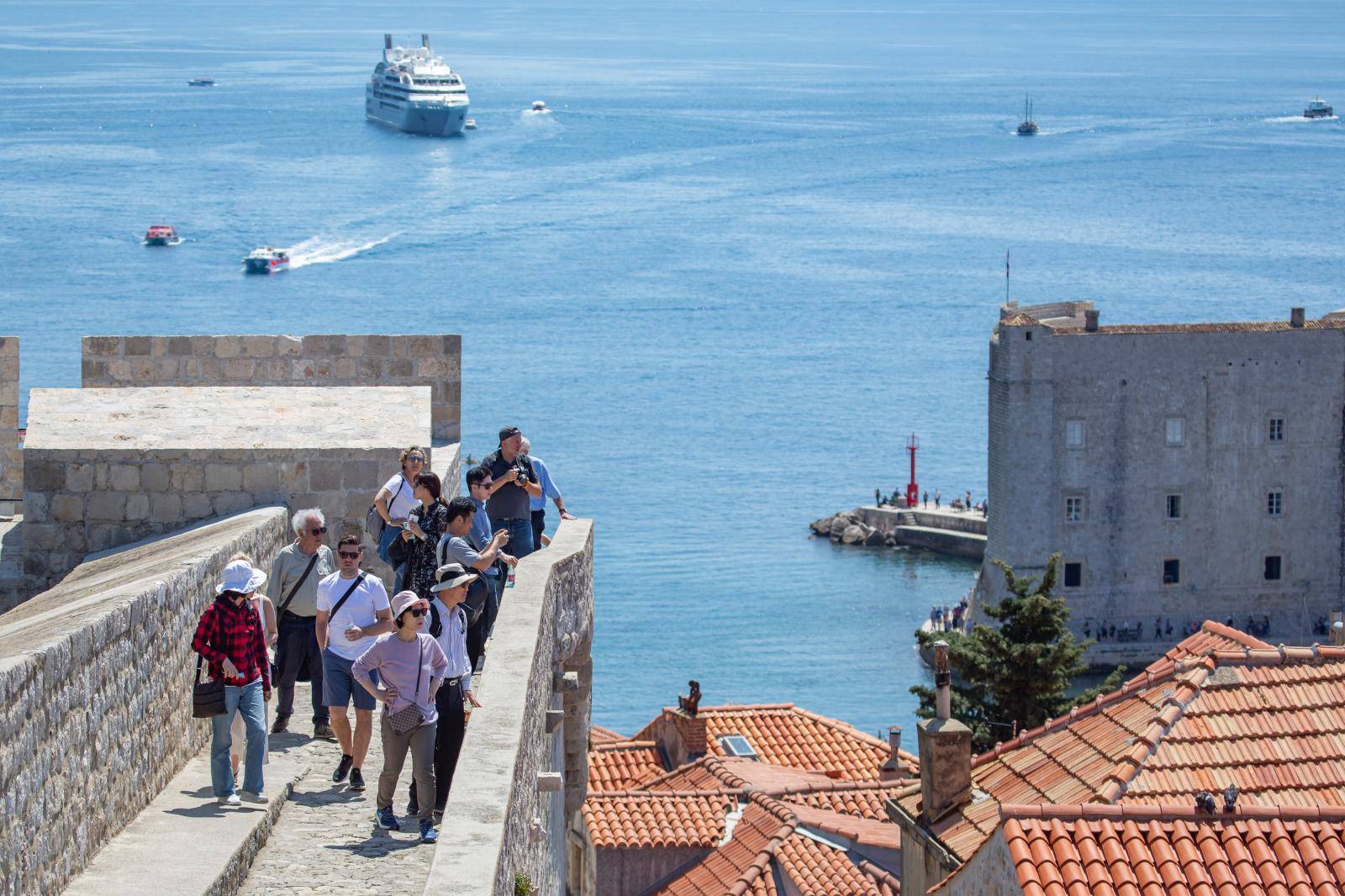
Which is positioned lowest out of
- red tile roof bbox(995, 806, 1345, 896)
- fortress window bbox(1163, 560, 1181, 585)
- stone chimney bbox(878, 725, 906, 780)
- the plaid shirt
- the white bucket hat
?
fortress window bbox(1163, 560, 1181, 585)

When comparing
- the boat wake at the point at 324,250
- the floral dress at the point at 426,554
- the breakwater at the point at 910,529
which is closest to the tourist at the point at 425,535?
the floral dress at the point at 426,554

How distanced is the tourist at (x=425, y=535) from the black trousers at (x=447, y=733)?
1163 mm

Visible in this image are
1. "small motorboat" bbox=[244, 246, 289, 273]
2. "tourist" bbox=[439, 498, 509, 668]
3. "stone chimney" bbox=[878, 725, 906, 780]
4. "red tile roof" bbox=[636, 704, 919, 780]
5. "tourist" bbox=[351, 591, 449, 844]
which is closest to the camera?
"tourist" bbox=[351, 591, 449, 844]

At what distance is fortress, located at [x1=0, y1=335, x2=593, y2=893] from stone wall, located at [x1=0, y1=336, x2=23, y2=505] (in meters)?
0.02

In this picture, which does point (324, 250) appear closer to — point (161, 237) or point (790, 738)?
point (161, 237)

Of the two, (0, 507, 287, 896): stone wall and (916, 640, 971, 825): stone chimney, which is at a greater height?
(0, 507, 287, 896): stone wall

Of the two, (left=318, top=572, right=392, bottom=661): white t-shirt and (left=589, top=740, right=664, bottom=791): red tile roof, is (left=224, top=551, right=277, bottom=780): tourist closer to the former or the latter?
(left=318, top=572, right=392, bottom=661): white t-shirt

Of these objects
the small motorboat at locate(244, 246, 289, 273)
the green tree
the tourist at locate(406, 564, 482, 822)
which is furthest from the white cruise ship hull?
the tourist at locate(406, 564, 482, 822)

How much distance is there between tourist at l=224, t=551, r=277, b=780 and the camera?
861 cm

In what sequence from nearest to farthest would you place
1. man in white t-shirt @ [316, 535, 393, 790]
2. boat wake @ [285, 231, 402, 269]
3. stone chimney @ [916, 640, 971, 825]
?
man in white t-shirt @ [316, 535, 393, 790] → stone chimney @ [916, 640, 971, 825] → boat wake @ [285, 231, 402, 269]

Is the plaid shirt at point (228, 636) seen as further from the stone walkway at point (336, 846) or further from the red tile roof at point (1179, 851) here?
the red tile roof at point (1179, 851)

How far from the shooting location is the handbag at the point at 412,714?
836 cm

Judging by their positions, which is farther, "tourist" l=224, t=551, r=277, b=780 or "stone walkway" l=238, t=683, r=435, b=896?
"tourist" l=224, t=551, r=277, b=780

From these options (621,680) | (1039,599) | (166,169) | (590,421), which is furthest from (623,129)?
(1039,599)
